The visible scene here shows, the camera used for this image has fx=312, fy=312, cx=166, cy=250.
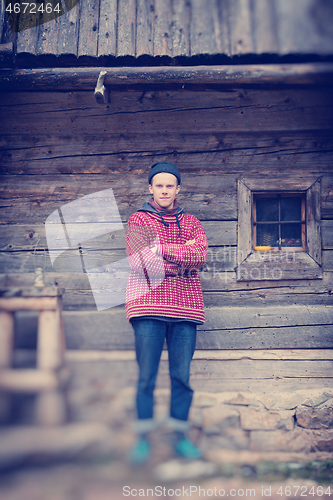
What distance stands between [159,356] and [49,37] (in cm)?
269

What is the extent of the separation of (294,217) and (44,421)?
104 inches

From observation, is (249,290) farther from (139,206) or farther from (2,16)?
(2,16)

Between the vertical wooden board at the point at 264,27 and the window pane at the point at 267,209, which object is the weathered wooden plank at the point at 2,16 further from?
the window pane at the point at 267,209

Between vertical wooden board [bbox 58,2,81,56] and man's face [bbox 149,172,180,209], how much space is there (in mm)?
1270

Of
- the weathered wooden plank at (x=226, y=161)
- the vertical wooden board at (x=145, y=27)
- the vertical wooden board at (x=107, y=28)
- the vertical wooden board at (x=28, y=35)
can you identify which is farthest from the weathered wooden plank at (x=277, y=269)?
the vertical wooden board at (x=28, y=35)

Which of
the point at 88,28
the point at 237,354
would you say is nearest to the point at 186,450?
the point at 237,354

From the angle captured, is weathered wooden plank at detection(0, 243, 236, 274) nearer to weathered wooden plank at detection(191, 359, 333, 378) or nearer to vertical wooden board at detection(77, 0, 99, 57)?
weathered wooden plank at detection(191, 359, 333, 378)

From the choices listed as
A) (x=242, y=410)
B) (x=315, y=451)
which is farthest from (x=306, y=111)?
(x=315, y=451)

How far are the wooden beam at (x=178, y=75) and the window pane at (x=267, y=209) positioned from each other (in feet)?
3.26

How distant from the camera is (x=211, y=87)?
8.73 ft

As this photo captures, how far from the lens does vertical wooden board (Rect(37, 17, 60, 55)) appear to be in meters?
2.54

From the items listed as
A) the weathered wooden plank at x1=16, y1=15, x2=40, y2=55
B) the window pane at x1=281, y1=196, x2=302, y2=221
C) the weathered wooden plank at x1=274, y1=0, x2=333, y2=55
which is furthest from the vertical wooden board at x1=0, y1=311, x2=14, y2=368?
the weathered wooden plank at x1=274, y1=0, x2=333, y2=55

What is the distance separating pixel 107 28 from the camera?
8.48 feet

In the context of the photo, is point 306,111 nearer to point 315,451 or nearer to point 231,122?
point 231,122
